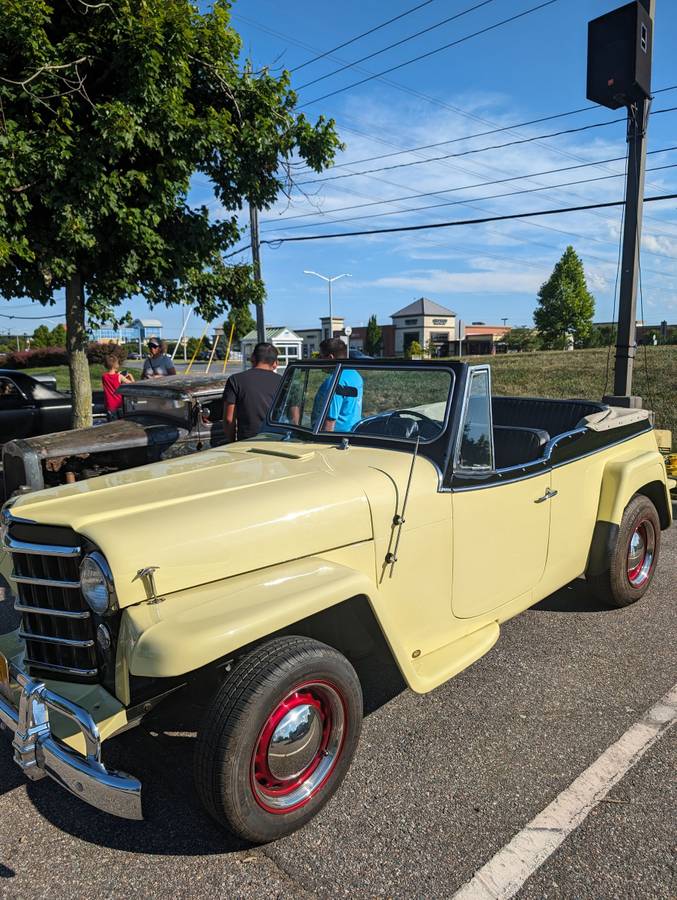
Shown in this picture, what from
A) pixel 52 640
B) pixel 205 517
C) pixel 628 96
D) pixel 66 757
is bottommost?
pixel 66 757

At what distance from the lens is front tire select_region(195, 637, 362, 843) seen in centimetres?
209

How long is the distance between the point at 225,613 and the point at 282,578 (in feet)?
0.95

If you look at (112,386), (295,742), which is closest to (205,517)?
(295,742)

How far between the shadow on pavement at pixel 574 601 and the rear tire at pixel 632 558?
0.11m

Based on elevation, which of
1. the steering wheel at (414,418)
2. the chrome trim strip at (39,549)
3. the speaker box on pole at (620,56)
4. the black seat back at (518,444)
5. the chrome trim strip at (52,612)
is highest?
the speaker box on pole at (620,56)

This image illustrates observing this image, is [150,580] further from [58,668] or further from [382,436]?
[382,436]

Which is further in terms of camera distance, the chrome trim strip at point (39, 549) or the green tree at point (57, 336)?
the green tree at point (57, 336)

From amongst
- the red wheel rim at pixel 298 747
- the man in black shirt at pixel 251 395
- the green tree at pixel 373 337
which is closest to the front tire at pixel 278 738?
the red wheel rim at pixel 298 747

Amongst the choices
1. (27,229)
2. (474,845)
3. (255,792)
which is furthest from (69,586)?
(27,229)

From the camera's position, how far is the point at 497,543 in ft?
10.4

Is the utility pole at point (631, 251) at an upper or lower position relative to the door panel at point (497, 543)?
upper

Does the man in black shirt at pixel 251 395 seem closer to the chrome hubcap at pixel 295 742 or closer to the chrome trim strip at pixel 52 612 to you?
the chrome trim strip at pixel 52 612

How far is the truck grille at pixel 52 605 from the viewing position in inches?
91.0

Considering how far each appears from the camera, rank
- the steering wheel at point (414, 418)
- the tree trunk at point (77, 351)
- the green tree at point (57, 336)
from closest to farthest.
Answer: the steering wheel at point (414, 418)
the tree trunk at point (77, 351)
the green tree at point (57, 336)
